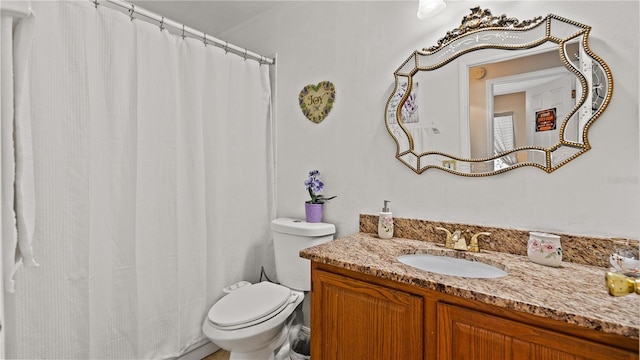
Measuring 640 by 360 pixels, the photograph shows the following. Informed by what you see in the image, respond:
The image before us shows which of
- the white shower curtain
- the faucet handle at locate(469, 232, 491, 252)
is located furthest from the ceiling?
the faucet handle at locate(469, 232, 491, 252)

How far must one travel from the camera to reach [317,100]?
1928 mm

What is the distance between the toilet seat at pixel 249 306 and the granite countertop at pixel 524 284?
48 cm

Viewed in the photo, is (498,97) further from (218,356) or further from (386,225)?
(218,356)

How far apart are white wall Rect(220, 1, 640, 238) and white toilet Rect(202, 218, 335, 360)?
9.8 inches

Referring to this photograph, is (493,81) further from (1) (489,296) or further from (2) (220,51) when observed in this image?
(2) (220,51)

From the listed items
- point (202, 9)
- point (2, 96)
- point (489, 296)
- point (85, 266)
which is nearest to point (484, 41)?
point (489, 296)

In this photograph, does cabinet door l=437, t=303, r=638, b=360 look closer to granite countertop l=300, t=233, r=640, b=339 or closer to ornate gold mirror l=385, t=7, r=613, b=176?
granite countertop l=300, t=233, r=640, b=339

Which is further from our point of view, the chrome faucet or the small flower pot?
the small flower pot

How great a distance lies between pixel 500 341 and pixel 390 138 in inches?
40.7

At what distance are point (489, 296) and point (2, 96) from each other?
1.17m

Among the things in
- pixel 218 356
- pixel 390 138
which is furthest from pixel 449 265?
pixel 218 356

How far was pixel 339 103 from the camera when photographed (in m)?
1.82

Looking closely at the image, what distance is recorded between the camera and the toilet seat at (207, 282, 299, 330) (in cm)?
145

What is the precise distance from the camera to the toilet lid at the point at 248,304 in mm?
1466
